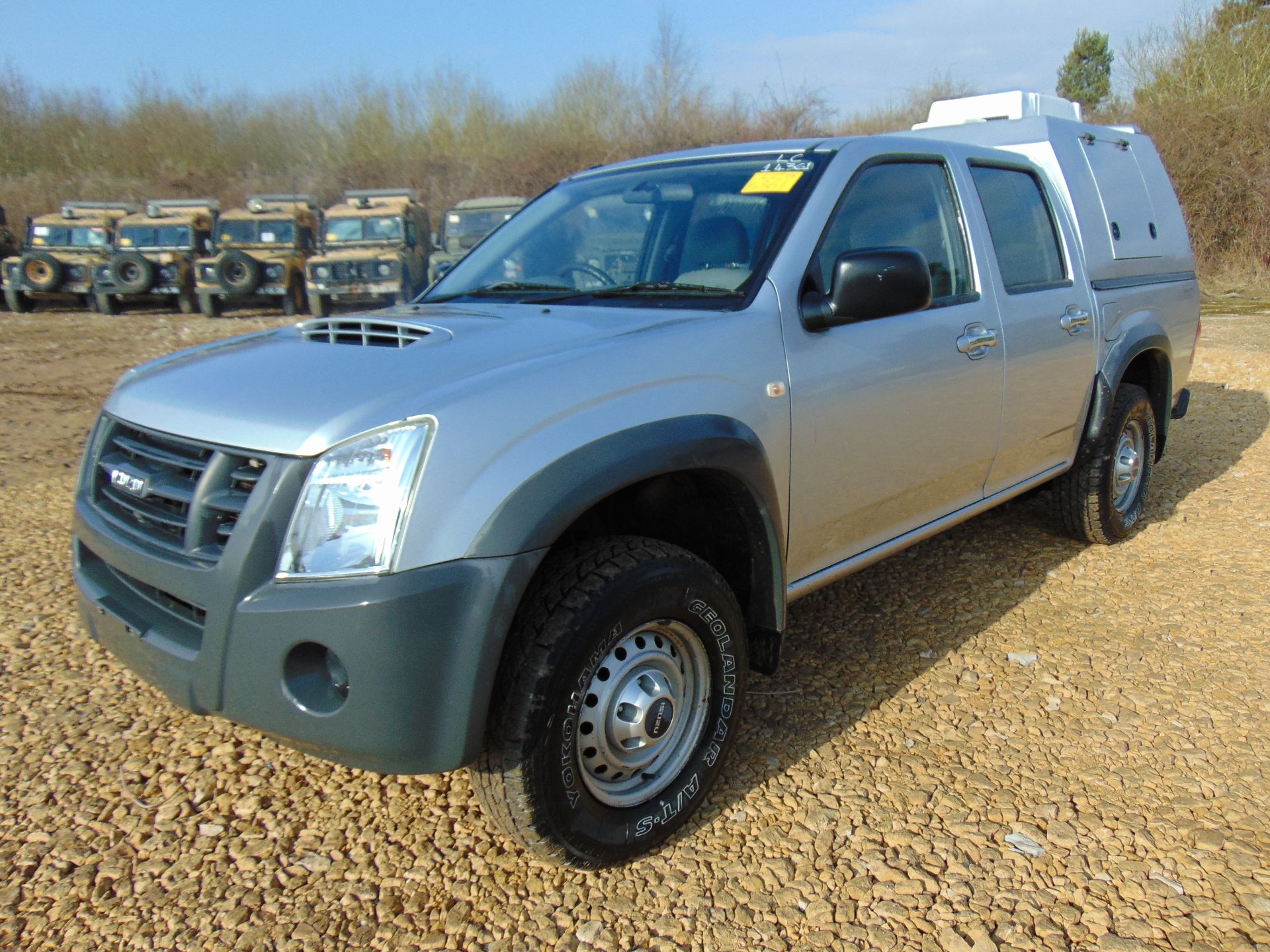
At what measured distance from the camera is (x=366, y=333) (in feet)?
8.34

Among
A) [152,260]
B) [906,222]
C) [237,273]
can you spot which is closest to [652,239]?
[906,222]

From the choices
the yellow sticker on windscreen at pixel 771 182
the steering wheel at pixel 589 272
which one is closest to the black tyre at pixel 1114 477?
the yellow sticker on windscreen at pixel 771 182

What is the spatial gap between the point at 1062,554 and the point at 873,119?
100.0 feet

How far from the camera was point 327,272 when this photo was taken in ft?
53.7

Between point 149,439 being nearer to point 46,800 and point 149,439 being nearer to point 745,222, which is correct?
point 46,800

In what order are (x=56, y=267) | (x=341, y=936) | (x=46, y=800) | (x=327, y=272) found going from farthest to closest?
(x=56, y=267)
(x=327, y=272)
(x=46, y=800)
(x=341, y=936)

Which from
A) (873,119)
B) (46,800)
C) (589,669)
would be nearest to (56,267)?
(46,800)

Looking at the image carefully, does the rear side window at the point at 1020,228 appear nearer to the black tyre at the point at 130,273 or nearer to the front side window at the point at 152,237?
the black tyre at the point at 130,273

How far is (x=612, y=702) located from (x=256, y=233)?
17759mm

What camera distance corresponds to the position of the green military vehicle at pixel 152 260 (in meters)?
17.4

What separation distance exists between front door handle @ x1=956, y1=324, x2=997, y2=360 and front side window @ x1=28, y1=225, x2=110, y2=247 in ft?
63.2

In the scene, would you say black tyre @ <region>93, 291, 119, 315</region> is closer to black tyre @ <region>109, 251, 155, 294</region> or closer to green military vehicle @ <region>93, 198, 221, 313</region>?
green military vehicle @ <region>93, 198, 221, 313</region>

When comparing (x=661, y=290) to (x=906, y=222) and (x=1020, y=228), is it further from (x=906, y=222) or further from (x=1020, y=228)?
(x=1020, y=228)

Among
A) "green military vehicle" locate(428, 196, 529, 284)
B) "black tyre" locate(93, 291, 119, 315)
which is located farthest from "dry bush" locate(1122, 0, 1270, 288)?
"black tyre" locate(93, 291, 119, 315)
